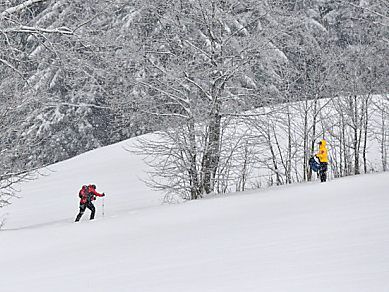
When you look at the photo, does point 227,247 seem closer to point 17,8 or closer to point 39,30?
point 39,30

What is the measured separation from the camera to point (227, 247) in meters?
7.89

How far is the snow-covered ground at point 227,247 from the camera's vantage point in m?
5.83

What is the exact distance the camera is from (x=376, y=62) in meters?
19.5

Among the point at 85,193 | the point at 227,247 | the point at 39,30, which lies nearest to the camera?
the point at 227,247

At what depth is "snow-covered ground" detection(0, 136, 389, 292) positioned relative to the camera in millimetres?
5828

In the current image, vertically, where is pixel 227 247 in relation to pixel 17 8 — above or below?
below

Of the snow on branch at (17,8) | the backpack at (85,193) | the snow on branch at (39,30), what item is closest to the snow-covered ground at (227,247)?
the backpack at (85,193)

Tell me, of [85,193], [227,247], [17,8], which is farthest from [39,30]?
[227,247]

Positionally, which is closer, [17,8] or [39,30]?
[17,8]

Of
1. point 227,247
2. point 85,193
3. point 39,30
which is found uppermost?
point 39,30

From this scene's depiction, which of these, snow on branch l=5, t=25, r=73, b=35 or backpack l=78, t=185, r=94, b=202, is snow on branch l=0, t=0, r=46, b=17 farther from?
backpack l=78, t=185, r=94, b=202

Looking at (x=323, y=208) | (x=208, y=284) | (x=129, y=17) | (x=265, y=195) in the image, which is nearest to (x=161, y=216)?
(x=265, y=195)

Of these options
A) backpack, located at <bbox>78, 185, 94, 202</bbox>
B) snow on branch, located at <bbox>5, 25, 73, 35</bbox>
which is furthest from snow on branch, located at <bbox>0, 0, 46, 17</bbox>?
backpack, located at <bbox>78, 185, 94, 202</bbox>

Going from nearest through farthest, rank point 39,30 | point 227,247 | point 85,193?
point 227,247 < point 39,30 < point 85,193
